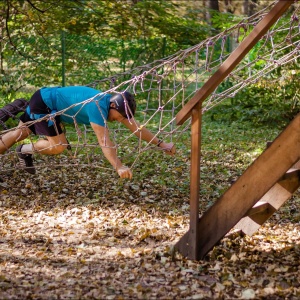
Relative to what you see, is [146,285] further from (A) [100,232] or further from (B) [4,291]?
(A) [100,232]

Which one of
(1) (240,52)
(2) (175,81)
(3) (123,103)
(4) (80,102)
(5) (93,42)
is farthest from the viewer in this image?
(5) (93,42)

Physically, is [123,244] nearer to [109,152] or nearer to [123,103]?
[109,152]

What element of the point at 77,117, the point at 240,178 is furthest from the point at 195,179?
the point at 77,117

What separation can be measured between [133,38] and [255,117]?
3.88 metres

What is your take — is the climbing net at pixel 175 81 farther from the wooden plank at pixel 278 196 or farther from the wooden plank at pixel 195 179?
the wooden plank at pixel 278 196

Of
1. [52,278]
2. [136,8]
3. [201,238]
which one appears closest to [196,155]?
[201,238]

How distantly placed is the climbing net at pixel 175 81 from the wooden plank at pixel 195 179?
2.16ft

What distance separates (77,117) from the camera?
529 centimetres

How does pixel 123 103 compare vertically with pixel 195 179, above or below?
above

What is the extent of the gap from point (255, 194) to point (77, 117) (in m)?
2.07

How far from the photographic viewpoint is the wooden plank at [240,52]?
349 centimetres

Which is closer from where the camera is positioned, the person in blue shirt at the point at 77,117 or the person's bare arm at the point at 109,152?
the person's bare arm at the point at 109,152

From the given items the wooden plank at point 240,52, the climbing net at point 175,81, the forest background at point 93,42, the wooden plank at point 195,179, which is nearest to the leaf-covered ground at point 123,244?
the wooden plank at point 195,179

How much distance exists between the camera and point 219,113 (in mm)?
11680
